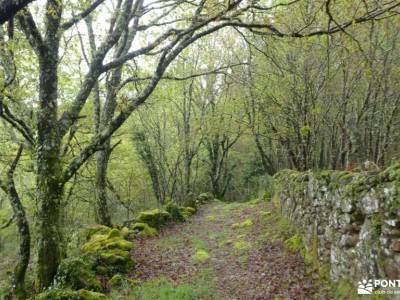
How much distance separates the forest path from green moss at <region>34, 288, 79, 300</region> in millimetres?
1375

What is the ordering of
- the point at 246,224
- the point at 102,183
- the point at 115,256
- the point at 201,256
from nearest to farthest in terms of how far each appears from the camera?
the point at 115,256
the point at 201,256
the point at 102,183
the point at 246,224

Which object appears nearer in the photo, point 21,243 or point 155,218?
point 21,243

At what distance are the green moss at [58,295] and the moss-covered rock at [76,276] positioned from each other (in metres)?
0.55

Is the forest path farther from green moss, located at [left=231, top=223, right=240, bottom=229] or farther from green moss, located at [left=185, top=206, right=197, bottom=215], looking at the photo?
green moss, located at [left=185, top=206, right=197, bottom=215]

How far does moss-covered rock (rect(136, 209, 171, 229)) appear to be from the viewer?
41.9 ft

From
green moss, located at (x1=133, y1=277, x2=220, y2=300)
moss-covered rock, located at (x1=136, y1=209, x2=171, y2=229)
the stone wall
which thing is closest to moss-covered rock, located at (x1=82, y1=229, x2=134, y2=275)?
green moss, located at (x1=133, y1=277, x2=220, y2=300)

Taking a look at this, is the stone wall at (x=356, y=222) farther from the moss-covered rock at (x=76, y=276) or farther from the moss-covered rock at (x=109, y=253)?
the moss-covered rock at (x=76, y=276)

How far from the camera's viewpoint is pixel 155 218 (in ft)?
42.8

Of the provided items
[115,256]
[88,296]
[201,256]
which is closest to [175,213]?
[201,256]

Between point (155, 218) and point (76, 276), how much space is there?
6453 mm

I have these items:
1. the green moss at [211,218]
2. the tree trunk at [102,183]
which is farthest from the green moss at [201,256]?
the green moss at [211,218]

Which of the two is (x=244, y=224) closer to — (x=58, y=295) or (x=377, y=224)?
(x=58, y=295)

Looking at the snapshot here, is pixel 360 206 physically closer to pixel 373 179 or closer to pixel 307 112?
pixel 373 179

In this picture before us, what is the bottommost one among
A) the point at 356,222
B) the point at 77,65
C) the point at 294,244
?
the point at 294,244
